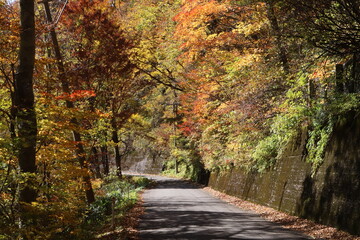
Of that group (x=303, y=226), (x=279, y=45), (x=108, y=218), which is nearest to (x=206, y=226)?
(x=303, y=226)

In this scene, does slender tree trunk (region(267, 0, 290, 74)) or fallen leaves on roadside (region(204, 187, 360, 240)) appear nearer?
fallen leaves on roadside (region(204, 187, 360, 240))

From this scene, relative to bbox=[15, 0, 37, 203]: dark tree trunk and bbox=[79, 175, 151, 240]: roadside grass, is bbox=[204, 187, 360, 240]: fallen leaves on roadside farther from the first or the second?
bbox=[15, 0, 37, 203]: dark tree trunk

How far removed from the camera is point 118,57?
17266 mm

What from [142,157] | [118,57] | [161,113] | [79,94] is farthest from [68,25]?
[142,157]

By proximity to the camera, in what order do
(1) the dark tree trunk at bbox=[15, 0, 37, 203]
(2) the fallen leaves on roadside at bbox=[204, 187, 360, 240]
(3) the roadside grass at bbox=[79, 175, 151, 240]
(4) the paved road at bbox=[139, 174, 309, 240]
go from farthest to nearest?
(3) the roadside grass at bbox=[79, 175, 151, 240] < (4) the paved road at bbox=[139, 174, 309, 240] < (2) the fallen leaves on roadside at bbox=[204, 187, 360, 240] < (1) the dark tree trunk at bbox=[15, 0, 37, 203]

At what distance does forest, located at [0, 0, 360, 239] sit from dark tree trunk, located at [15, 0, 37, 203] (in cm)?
2

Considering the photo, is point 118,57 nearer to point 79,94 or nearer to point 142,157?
point 79,94

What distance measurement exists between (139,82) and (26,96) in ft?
47.1

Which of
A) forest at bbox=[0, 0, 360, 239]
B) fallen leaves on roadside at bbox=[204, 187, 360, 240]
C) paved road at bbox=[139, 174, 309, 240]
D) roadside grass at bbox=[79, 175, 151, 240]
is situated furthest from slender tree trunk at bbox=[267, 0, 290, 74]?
roadside grass at bbox=[79, 175, 151, 240]

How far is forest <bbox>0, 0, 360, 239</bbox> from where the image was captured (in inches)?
297

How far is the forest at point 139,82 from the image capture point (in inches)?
297

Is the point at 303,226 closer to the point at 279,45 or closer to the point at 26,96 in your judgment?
the point at 279,45

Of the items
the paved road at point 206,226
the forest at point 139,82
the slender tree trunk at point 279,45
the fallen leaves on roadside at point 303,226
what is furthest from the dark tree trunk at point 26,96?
the slender tree trunk at point 279,45

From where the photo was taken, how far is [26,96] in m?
7.52
